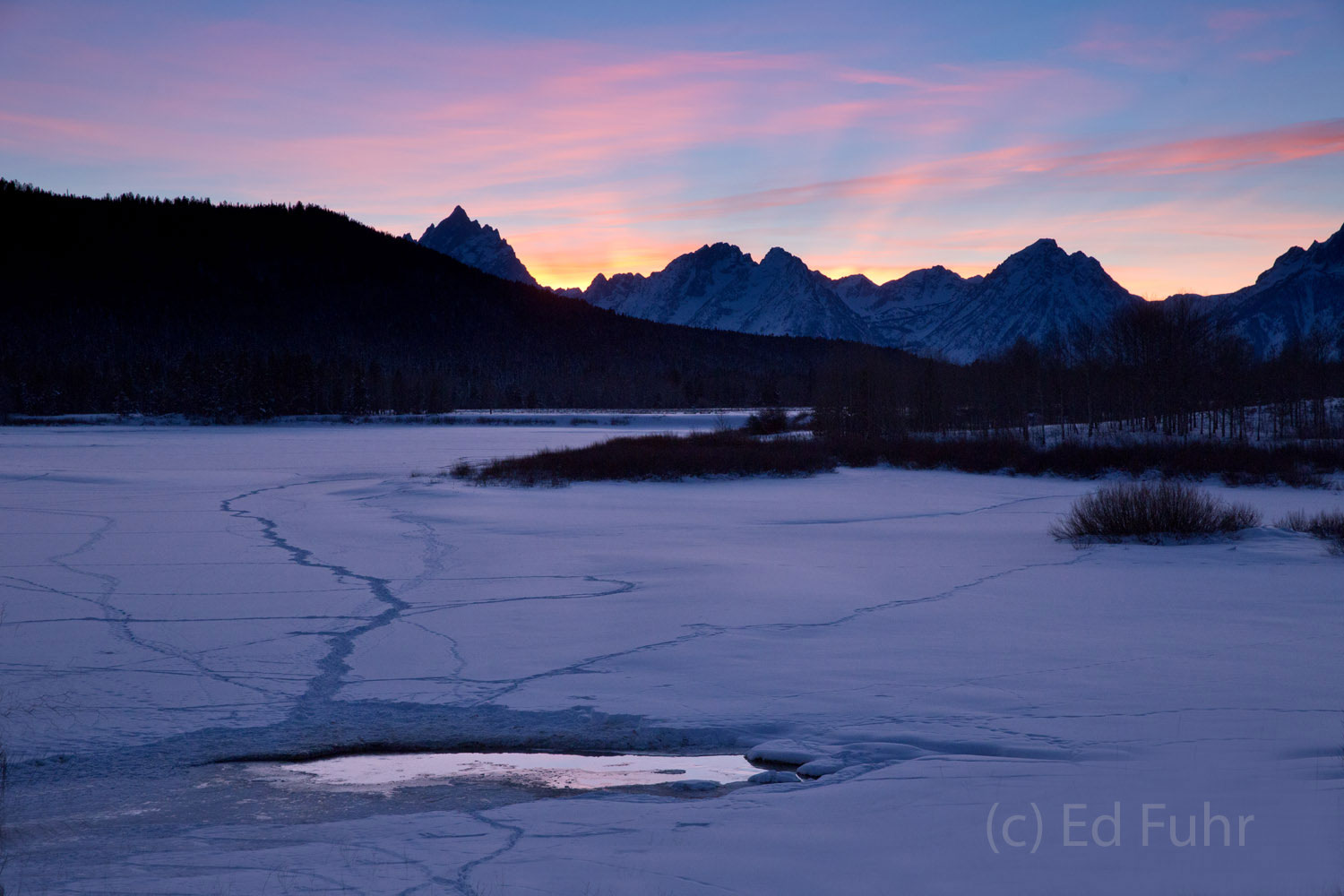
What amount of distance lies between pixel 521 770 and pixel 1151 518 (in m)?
12.0

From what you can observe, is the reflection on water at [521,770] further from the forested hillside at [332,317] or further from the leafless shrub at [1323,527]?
the forested hillside at [332,317]

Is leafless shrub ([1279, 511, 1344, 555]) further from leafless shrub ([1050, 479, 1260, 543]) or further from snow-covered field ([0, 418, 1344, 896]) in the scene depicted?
leafless shrub ([1050, 479, 1260, 543])

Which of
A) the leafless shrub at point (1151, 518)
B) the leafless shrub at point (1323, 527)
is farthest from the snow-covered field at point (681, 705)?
the leafless shrub at point (1151, 518)

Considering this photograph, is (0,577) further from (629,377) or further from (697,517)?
(629,377)

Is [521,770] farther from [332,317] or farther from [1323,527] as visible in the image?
[332,317]

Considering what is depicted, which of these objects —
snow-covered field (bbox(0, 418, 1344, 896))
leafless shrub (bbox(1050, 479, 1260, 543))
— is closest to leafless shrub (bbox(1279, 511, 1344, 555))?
snow-covered field (bbox(0, 418, 1344, 896))

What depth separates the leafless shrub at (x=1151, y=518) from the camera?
14.2 m

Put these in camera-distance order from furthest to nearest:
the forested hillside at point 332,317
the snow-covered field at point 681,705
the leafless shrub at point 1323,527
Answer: the forested hillside at point 332,317 < the leafless shrub at point 1323,527 < the snow-covered field at point 681,705

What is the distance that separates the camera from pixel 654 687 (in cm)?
725

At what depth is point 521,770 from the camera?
19.0 ft

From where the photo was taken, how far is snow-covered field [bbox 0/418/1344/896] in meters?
4.11

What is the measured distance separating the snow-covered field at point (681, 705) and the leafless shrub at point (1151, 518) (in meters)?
0.56

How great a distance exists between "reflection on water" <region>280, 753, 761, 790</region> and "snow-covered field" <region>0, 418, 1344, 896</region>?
0.18 meters

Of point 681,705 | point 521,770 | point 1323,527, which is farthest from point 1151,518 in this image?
point 521,770
